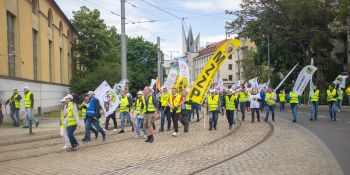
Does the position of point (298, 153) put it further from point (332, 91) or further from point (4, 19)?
point (4, 19)

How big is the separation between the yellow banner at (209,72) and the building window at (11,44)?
15209mm

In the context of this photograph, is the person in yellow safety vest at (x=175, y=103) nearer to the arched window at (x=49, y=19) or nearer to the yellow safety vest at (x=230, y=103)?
the yellow safety vest at (x=230, y=103)

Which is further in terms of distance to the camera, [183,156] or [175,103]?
[175,103]

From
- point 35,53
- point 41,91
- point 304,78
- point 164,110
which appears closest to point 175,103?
point 164,110

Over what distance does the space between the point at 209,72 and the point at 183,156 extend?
22.8 feet

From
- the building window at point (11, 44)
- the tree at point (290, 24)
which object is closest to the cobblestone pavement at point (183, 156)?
the building window at point (11, 44)

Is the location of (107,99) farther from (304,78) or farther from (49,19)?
(49,19)

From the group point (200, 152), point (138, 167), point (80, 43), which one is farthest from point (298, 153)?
point (80, 43)

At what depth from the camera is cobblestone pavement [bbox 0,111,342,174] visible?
8.72 m

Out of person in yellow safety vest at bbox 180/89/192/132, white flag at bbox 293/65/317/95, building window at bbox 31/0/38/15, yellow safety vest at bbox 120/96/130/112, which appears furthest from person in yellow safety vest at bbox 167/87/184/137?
building window at bbox 31/0/38/15

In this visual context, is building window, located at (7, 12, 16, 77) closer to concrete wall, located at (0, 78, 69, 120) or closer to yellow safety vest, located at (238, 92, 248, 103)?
concrete wall, located at (0, 78, 69, 120)

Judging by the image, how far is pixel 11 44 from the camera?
28.5 meters

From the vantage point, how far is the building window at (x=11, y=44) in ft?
91.2

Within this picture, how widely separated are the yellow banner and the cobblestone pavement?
95.7 inches
